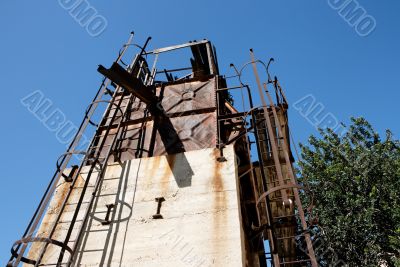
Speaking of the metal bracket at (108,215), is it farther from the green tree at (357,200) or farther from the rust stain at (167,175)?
the green tree at (357,200)

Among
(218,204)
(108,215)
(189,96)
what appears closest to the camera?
(218,204)

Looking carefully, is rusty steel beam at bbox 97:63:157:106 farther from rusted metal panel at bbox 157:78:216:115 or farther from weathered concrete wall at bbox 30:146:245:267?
weathered concrete wall at bbox 30:146:245:267

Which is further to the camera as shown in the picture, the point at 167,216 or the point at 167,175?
the point at 167,175

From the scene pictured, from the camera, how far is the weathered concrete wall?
4.90 m

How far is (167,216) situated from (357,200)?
1164 cm

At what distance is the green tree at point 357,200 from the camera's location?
1319cm

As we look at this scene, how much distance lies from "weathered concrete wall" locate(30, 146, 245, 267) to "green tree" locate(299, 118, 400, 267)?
6827 mm

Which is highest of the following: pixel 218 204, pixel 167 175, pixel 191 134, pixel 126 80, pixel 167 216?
pixel 126 80

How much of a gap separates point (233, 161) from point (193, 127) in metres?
2.33

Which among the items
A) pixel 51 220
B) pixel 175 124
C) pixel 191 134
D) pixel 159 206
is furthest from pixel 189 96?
pixel 51 220

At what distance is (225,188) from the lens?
5.59 m

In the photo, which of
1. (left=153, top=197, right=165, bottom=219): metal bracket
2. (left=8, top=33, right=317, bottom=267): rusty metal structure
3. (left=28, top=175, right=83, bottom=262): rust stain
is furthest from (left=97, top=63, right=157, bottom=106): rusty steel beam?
(left=153, top=197, right=165, bottom=219): metal bracket

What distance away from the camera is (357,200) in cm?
1390

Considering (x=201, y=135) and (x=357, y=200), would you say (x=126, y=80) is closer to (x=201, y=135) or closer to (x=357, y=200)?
(x=201, y=135)
